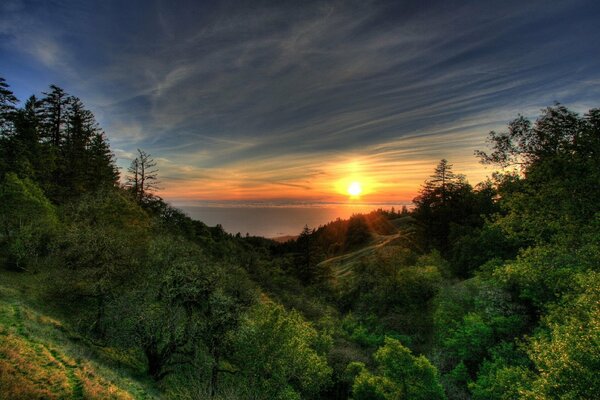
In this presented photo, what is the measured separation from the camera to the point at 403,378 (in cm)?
2288

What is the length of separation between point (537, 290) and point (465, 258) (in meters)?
21.6

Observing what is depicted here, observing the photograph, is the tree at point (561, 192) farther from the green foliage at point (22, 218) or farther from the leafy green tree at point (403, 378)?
the green foliage at point (22, 218)

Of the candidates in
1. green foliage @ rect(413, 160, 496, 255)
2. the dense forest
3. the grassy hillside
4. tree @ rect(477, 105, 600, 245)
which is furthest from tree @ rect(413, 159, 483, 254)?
the grassy hillside

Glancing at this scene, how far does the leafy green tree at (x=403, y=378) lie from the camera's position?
2233 centimetres

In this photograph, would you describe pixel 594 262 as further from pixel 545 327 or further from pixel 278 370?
pixel 278 370

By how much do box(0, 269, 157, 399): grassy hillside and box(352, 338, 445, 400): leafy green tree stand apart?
1675cm

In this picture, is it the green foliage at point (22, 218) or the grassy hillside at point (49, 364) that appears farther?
the green foliage at point (22, 218)

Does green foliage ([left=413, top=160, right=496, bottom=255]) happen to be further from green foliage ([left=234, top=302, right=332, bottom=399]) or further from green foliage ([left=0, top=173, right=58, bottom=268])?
green foliage ([left=0, top=173, right=58, bottom=268])

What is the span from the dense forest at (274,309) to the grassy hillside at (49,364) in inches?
4.2

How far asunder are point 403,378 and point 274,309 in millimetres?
11275

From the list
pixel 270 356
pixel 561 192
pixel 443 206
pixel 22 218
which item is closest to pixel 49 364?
pixel 270 356

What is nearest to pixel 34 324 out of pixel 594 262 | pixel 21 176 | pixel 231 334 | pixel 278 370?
pixel 231 334

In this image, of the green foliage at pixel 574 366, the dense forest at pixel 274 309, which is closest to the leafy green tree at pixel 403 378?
the dense forest at pixel 274 309

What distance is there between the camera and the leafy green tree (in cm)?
2233
